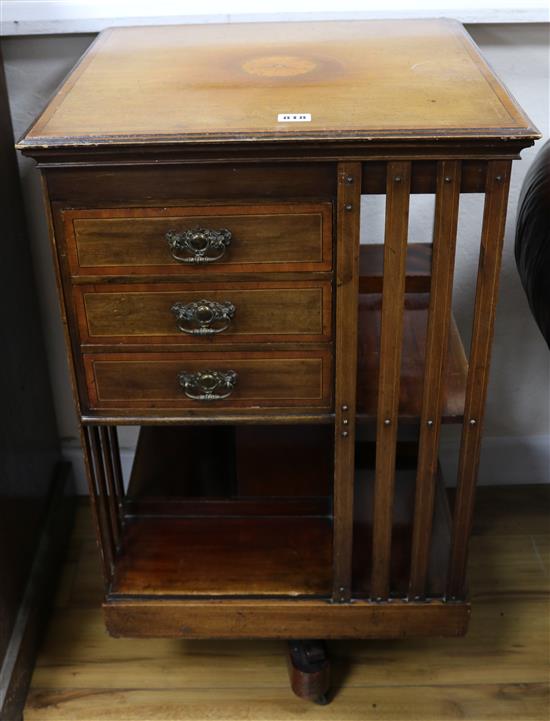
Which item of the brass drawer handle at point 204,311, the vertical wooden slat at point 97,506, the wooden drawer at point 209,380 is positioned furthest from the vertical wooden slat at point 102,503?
the brass drawer handle at point 204,311

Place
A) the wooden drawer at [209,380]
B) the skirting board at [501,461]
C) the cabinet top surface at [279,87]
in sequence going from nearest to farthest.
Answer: the cabinet top surface at [279,87]
the wooden drawer at [209,380]
the skirting board at [501,461]

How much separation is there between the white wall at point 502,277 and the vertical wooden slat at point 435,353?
1.51 feet

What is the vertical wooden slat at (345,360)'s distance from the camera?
933 millimetres

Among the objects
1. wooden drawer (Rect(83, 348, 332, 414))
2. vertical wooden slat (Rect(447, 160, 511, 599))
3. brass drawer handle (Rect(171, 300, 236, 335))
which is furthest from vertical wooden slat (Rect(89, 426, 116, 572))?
vertical wooden slat (Rect(447, 160, 511, 599))

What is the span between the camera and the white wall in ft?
4.37

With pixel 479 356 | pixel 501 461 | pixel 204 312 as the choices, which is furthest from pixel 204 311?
pixel 501 461

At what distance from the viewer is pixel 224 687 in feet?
4.33

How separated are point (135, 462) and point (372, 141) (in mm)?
686

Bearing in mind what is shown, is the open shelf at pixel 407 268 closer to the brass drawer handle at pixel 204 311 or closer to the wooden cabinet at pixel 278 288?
the wooden cabinet at pixel 278 288

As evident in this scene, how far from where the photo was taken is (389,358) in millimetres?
1012

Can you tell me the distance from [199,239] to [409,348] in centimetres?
35

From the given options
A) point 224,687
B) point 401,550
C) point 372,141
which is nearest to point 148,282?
point 372,141

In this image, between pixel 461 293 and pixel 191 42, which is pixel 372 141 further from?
pixel 461 293

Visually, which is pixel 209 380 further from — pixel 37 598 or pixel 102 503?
pixel 37 598
